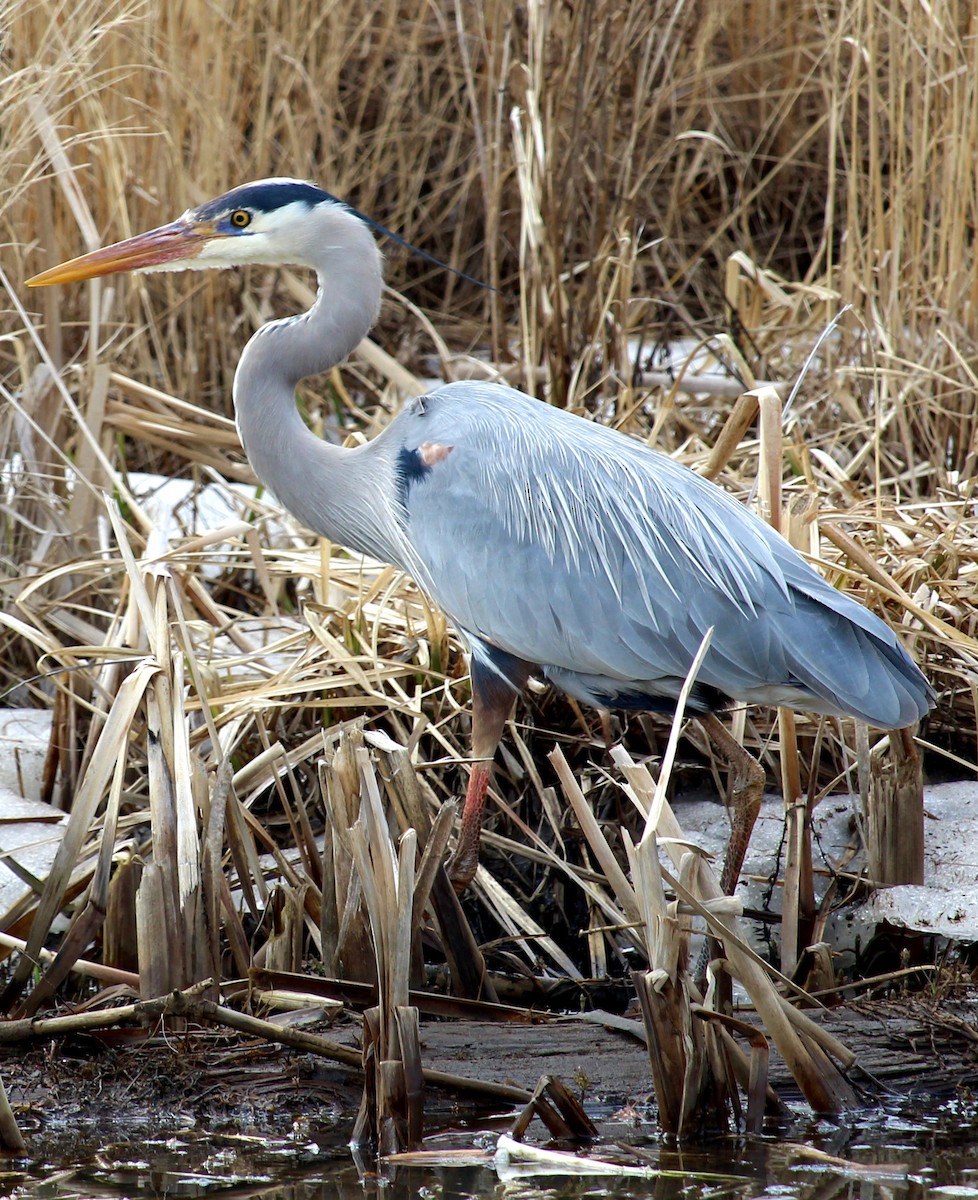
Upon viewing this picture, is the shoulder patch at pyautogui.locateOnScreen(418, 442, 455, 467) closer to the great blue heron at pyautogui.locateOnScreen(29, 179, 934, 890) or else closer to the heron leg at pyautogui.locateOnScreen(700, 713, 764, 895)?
the great blue heron at pyautogui.locateOnScreen(29, 179, 934, 890)

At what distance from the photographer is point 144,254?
12.1 ft

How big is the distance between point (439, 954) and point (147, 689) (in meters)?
0.91

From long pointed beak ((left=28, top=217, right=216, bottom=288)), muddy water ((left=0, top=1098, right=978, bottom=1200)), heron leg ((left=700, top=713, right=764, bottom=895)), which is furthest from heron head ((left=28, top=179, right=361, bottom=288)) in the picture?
muddy water ((left=0, top=1098, right=978, bottom=1200))

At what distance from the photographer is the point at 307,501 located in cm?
380

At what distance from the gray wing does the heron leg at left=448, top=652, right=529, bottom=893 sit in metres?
0.06

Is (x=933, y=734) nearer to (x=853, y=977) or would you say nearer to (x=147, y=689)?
(x=853, y=977)

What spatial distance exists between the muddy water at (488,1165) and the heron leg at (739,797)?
669 millimetres

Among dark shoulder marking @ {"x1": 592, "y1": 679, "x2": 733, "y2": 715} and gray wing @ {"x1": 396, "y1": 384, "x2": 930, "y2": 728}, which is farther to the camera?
dark shoulder marking @ {"x1": 592, "y1": 679, "x2": 733, "y2": 715}

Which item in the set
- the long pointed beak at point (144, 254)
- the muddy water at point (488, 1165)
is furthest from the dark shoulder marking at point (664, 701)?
the long pointed beak at point (144, 254)

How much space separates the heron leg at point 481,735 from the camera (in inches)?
134

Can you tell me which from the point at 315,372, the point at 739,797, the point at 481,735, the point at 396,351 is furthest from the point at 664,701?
the point at 396,351

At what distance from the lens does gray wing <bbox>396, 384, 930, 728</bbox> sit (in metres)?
3.26

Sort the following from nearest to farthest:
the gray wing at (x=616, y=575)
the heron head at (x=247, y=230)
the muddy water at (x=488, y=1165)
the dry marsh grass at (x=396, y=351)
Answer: the muddy water at (x=488, y=1165) → the gray wing at (x=616, y=575) → the dry marsh grass at (x=396, y=351) → the heron head at (x=247, y=230)

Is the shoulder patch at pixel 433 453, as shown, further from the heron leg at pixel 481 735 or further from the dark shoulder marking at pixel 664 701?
the dark shoulder marking at pixel 664 701
